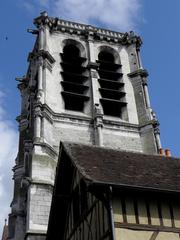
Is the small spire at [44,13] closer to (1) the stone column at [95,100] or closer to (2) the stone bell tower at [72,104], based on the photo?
(2) the stone bell tower at [72,104]

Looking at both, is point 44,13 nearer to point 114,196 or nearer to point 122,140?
point 122,140

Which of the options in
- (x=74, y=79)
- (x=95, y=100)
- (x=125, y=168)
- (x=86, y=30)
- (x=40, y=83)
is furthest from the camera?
(x=86, y=30)

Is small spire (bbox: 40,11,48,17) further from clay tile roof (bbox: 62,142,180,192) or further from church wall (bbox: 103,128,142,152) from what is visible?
clay tile roof (bbox: 62,142,180,192)

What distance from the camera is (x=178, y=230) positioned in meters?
7.78

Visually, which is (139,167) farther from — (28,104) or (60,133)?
(28,104)

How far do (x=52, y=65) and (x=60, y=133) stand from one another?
15.3ft

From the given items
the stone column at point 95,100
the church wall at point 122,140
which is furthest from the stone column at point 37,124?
the church wall at point 122,140

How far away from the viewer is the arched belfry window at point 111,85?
22359 millimetres

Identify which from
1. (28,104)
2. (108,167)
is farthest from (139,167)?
(28,104)

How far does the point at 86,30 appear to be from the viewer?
2567 cm

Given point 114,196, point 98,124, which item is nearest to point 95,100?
point 98,124

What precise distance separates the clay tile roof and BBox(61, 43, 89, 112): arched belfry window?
11430 mm

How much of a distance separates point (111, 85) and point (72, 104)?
2.75 meters

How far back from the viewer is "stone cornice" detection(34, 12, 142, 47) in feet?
81.5
